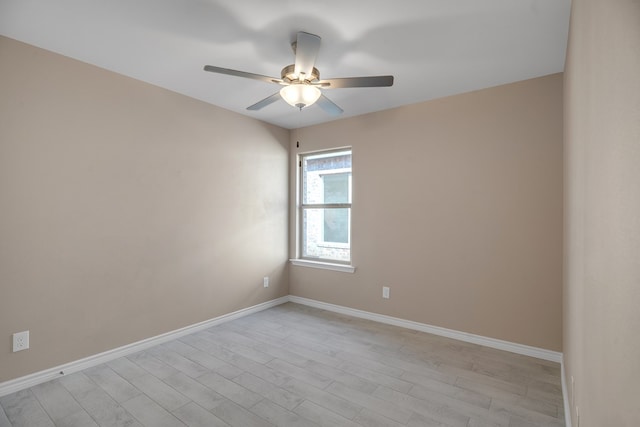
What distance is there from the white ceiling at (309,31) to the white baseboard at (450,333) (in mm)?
2435

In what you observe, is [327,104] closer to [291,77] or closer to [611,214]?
[291,77]

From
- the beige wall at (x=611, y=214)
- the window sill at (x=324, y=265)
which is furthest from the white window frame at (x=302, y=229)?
the beige wall at (x=611, y=214)

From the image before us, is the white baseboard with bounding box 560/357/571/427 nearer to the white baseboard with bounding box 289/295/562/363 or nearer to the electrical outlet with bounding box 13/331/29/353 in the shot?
the white baseboard with bounding box 289/295/562/363

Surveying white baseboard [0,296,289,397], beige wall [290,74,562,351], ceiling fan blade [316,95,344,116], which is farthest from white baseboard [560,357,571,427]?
white baseboard [0,296,289,397]

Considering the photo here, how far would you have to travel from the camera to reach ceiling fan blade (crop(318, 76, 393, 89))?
205 cm

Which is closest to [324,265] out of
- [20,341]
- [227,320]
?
[227,320]

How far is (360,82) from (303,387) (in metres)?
2.22

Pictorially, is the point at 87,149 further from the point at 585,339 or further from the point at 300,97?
the point at 585,339

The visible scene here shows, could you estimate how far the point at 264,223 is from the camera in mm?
4211

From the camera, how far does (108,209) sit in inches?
108

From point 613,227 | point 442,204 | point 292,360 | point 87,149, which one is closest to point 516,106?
point 442,204

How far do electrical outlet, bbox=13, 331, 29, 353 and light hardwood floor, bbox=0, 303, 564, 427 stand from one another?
310 millimetres

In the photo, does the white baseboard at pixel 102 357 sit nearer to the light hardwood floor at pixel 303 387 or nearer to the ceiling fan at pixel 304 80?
the light hardwood floor at pixel 303 387

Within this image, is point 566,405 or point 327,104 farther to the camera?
point 327,104
